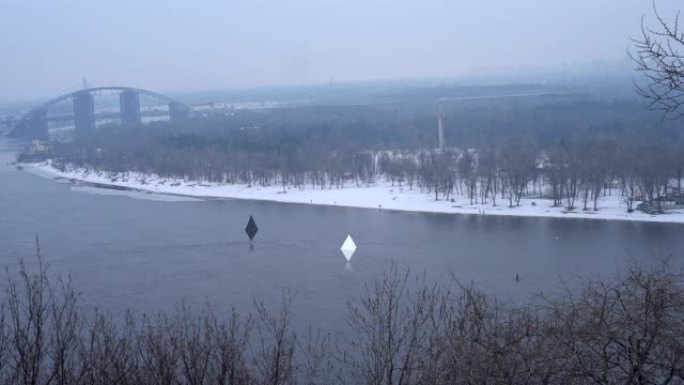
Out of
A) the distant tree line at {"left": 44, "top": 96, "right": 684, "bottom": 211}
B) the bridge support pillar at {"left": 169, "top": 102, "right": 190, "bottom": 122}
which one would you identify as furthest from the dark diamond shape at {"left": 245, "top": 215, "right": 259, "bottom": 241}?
the bridge support pillar at {"left": 169, "top": 102, "right": 190, "bottom": 122}

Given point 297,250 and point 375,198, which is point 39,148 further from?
point 297,250

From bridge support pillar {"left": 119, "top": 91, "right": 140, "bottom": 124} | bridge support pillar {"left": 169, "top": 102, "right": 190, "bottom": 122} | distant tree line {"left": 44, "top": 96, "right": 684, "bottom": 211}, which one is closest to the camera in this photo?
distant tree line {"left": 44, "top": 96, "right": 684, "bottom": 211}

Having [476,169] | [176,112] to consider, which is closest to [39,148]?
[176,112]

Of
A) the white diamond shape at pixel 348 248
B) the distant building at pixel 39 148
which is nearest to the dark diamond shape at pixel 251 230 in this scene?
the white diamond shape at pixel 348 248

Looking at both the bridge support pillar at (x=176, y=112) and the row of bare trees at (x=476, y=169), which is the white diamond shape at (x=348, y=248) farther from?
the bridge support pillar at (x=176, y=112)

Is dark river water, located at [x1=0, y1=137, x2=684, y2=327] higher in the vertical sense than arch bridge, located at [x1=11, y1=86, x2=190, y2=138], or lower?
lower

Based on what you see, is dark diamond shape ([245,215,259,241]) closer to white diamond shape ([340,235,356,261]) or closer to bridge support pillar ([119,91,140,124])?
white diamond shape ([340,235,356,261])
